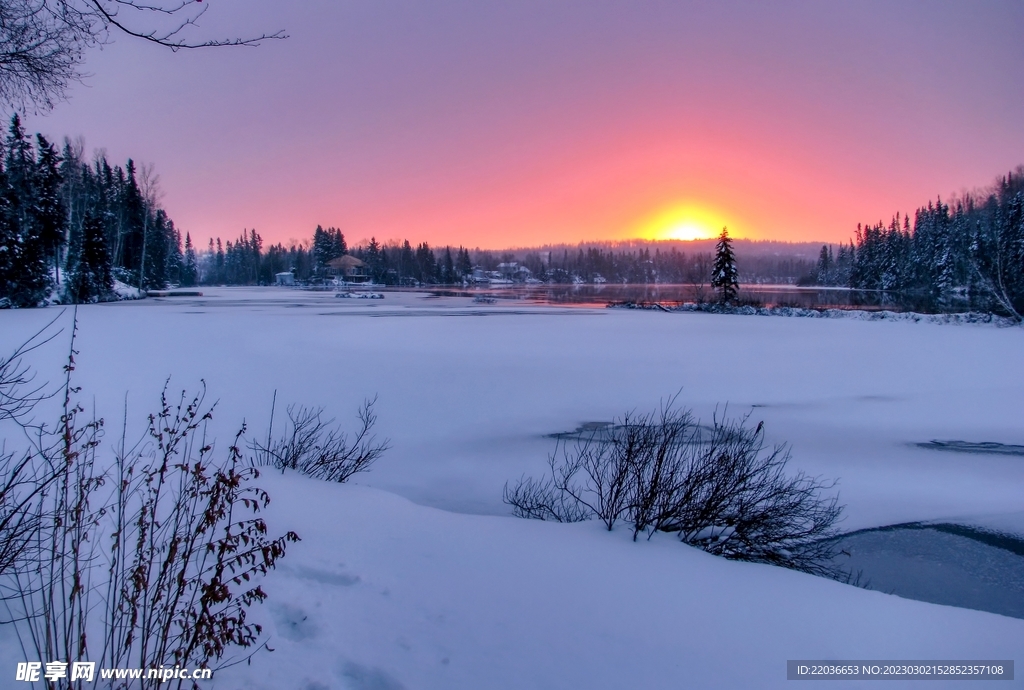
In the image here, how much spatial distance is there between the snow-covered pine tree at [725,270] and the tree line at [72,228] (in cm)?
4069

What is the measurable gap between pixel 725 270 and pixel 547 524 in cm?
4189

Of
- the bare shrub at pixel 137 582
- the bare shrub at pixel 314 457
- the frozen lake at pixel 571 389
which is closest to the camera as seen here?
the bare shrub at pixel 137 582

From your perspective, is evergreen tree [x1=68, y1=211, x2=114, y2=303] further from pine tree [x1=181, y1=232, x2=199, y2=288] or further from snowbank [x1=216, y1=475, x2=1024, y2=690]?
pine tree [x1=181, y1=232, x2=199, y2=288]

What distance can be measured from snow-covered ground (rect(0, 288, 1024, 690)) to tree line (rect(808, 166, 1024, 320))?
21.7 m

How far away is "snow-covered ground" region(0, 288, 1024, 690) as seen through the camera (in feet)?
9.66

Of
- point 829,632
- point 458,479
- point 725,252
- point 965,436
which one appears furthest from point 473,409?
point 725,252

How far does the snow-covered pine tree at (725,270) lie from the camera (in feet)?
137

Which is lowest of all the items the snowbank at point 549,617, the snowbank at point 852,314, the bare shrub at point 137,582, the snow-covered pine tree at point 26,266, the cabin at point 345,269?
the snowbank at point 549,617

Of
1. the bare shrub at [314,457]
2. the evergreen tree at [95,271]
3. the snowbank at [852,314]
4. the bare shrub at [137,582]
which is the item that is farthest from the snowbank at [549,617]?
the evergreen tree at [95,271]

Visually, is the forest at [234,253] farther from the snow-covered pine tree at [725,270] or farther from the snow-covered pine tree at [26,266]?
the snow-covered pine tree at [725,270]

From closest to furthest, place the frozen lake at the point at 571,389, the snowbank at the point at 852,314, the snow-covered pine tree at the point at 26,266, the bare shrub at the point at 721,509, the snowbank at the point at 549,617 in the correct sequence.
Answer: the snowbank at the point at 549,617, the bare shrub at the point at 721,509, the frozen lake at the point at 571,389, the snow-covered pine tree at the point at 26,266, the snowbank at the point at 852,314

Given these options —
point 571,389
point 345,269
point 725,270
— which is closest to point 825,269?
point 725,270

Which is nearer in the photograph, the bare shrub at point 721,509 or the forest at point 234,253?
the bare shrub at point 721,509

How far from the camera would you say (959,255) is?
50250 millimetres
